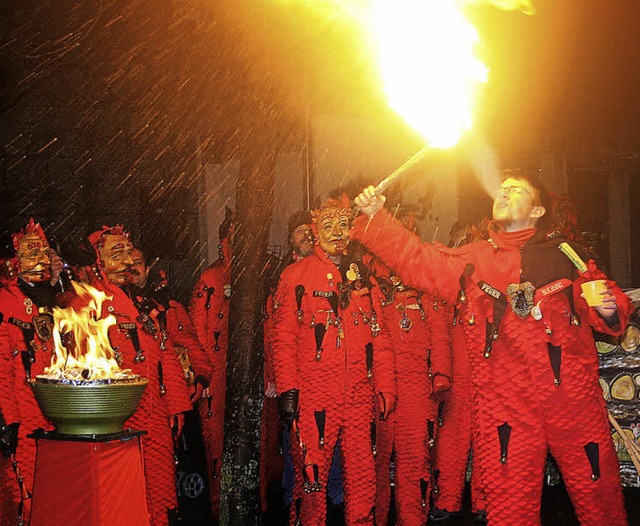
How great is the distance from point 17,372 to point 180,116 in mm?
6797

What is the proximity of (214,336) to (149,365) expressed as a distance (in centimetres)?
216

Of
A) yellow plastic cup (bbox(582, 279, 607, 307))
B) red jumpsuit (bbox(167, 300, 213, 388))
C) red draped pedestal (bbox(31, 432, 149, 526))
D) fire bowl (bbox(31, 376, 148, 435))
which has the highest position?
red jumpsuit (bbox(167, 300, 213, 388))

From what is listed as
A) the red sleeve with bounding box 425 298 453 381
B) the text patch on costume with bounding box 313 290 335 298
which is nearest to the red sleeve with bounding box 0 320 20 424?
the text patch on costume with bounding box 313 290 335 298

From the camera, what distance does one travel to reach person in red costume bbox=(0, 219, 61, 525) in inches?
231

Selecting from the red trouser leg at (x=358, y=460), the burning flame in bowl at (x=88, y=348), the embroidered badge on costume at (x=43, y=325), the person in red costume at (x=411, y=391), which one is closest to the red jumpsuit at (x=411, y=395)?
the person in red costume at (x=411, y=391)

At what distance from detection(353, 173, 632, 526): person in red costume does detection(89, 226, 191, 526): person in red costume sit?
1873mm

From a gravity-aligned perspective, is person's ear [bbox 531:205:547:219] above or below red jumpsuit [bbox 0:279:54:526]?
above

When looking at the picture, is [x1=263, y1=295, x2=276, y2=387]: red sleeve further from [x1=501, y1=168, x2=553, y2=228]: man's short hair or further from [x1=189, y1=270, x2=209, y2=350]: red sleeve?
[x1=501, y1=168, x2=553, y2=228]: man's short hair

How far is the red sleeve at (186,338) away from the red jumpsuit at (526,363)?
2321 millimetres

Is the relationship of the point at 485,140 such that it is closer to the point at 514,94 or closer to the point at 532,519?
the point at 514,94

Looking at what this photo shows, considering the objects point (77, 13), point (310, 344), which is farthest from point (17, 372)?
point (77, 13)

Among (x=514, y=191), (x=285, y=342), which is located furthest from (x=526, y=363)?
(x=285, y=342)

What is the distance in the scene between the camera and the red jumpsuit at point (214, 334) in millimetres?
8391

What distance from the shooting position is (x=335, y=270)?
694 centimetres
